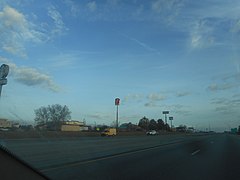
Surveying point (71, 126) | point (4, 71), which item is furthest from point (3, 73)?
point (71, 126)

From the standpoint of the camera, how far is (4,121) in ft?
12.7

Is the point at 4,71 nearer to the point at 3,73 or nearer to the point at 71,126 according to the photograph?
the point at 3,73

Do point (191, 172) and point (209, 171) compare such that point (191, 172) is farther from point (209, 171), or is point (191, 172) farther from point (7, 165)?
point (7, 165)

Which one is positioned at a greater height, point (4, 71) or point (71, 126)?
point (71, 126)

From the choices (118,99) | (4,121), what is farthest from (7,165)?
(118,99)

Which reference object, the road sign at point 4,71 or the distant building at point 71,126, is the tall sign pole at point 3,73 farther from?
the distant building at point 71,126

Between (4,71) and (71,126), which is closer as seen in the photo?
(4,71)

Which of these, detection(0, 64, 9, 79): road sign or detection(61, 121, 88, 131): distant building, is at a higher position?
detection(61, 121, 88, 131): distant building

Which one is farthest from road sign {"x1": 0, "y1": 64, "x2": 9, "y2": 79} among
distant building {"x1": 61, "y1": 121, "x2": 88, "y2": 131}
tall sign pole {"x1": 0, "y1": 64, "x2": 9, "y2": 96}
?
distant building {"x1": 61, "y1": 121, "x2": 88, "y2": 131}

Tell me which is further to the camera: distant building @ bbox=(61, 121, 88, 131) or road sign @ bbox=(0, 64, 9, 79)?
distant building @ bbox=(61, 121, 88, 131)

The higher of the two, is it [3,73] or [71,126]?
[71,126]

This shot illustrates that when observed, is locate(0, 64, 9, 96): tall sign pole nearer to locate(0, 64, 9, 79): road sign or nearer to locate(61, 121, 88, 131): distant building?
locate(0, 64, 9, 79): road sign

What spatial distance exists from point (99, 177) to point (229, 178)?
4.33 metres

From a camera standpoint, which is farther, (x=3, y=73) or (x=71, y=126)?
(x=71, y=126)
